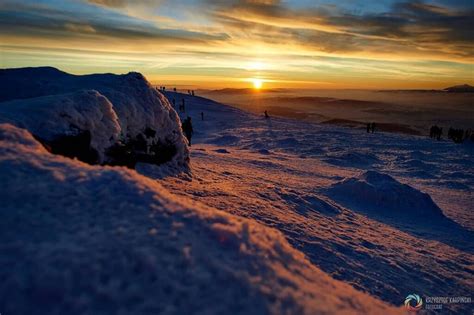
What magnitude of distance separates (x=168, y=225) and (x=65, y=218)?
963 millimetres

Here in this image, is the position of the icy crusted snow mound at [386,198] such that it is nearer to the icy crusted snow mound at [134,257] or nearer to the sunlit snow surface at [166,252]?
the sunlit snow surface at [166,252]

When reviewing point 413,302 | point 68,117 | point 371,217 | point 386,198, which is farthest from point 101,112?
point 386,198

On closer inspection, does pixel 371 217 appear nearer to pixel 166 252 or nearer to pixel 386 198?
pixel 386 198

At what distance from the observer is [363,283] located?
5.79m

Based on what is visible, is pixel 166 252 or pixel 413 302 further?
pixel 413 302

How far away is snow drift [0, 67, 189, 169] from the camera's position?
644 cm

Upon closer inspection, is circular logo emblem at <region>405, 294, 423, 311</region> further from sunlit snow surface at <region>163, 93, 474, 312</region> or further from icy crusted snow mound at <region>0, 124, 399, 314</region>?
icy crusted snow mound at <region>0, 124, 399, 314</region>

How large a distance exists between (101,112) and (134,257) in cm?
551

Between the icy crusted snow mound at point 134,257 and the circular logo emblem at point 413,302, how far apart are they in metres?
2.55

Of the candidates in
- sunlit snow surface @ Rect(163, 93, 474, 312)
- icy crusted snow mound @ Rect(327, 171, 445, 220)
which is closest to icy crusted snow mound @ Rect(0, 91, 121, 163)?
sunlit snow surface @ Rect(163, 93, 474, 312)

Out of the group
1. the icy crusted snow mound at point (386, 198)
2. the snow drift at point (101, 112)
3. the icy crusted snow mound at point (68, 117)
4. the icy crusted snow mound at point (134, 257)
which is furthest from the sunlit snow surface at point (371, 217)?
the icy crusted snow mound at point (134, 257)

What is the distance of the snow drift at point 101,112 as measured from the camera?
21.1 feet

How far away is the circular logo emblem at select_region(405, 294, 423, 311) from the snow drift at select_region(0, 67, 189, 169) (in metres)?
6.23

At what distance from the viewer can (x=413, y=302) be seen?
Result: 18.4 ft
